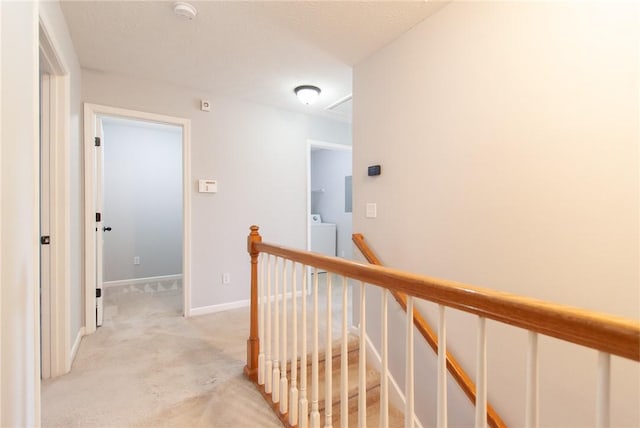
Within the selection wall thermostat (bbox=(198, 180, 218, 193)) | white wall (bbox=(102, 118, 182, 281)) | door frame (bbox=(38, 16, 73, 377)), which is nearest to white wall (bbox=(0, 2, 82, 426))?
door frame (bbox=(38, 16, 73, 377))

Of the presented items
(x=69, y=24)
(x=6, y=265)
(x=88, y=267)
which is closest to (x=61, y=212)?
(x=88, y=267)

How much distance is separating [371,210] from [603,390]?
1926mm

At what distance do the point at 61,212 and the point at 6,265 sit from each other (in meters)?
→ 1.14

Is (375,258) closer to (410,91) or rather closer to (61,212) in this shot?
(410,91)

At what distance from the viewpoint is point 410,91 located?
82.7 inches

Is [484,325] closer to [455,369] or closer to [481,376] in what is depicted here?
[481,376]

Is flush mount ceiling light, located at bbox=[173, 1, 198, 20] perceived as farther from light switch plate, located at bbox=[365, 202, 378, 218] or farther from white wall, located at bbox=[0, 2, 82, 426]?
light switch plate, located at bbox=[365, 202, 378, 218]

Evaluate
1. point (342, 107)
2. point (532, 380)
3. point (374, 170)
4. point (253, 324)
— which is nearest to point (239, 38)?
point (374, 170)

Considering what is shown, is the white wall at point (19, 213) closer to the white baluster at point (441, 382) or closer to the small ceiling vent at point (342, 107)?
the white baluster at point (441, 382)

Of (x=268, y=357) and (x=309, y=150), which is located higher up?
(x=309, y=150)

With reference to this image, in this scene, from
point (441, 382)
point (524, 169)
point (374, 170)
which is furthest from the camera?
point (374, 170)

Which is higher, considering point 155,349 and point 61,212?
point 61,212

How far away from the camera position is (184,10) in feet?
6.05

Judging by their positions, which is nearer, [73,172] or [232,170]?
[73,172]
